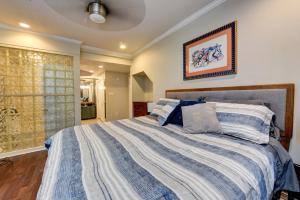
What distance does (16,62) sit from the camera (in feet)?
9.02

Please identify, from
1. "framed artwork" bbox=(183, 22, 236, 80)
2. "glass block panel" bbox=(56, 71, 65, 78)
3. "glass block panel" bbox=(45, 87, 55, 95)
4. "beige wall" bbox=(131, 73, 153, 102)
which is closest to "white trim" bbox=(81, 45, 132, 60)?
"beige wall" bbox=(131, 73, 153, 102)

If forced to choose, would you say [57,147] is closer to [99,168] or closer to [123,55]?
[99,168]

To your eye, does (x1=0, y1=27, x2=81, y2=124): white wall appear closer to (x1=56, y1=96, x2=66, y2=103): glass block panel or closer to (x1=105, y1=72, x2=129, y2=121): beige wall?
(x1=56, y1=96, x2=66, y2=103): glass block panel

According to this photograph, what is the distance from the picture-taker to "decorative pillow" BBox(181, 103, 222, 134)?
139 centimetres

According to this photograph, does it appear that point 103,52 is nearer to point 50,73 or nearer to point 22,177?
point 50,73

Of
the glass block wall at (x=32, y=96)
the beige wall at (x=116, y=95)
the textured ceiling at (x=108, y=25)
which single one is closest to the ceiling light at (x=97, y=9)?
the textured ceiling at (x=108, y=25)

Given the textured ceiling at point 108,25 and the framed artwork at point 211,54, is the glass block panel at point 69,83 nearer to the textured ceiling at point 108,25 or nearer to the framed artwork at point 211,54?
the textured ceiling at point 108,25

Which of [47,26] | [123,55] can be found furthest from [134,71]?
[47,26]

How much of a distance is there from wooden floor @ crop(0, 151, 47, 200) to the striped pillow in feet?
7.51

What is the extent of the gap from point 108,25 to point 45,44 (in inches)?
63.6

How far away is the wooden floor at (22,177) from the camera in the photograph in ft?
5.23

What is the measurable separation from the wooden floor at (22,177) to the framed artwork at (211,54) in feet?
9.01

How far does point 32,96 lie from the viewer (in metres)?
2.88

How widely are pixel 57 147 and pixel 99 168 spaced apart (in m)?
0.57
